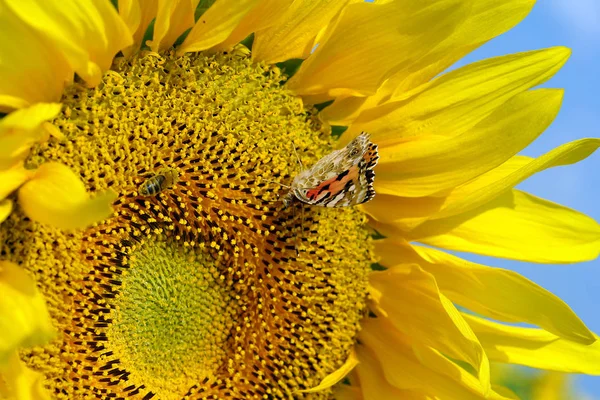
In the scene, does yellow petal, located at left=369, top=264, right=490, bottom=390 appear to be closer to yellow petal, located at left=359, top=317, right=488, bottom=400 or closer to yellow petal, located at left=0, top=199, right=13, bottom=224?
yellow petal, located at left=359, top=317, right=488, bottom=400

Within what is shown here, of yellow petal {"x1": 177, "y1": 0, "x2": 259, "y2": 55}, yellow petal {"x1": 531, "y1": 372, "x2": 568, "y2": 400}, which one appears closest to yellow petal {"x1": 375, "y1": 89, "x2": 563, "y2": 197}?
yellow petal {"x1": 177, "y1": 0, "x2": 259, "y2": 55}

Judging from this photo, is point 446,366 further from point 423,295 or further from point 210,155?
point 210,155

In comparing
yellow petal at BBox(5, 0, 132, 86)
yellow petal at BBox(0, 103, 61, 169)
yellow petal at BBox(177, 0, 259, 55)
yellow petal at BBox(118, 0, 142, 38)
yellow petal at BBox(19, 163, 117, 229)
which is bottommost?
yellow petal at BBox(19, 163, 117, 229)

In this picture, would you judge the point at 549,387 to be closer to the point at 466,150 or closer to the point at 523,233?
the point at 523,233

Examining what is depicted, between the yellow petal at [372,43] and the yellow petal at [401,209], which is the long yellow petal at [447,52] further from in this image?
the yellow petal at [401,209]

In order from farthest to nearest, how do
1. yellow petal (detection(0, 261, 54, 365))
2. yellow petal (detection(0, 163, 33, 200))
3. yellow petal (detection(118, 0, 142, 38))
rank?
yellow petal (detection(118, 0, 142, 38)) < yellow petal (detection(0, 163, 33, 200)) < yellow petal (detection(0, 261, 54, 365))

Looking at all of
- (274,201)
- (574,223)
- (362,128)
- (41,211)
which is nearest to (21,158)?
(41,211)
